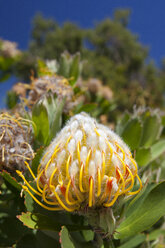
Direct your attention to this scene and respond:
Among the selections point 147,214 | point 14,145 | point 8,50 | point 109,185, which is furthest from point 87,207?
point 8,50

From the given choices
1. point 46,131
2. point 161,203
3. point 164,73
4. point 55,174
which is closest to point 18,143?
point 46,131

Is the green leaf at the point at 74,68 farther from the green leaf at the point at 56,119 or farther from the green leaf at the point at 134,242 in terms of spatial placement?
the green leaf at the point at 134,242

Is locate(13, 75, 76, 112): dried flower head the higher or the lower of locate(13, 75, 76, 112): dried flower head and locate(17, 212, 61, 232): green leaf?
the higher

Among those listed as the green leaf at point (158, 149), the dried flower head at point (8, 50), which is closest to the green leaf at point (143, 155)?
the green leaf at point (158, 149)

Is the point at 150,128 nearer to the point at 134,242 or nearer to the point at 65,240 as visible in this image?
the point at 134,242

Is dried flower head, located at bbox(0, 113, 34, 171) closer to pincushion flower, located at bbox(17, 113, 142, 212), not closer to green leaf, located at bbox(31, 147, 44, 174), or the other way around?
green leaf, located at bbox(31, 147, 44, 174)

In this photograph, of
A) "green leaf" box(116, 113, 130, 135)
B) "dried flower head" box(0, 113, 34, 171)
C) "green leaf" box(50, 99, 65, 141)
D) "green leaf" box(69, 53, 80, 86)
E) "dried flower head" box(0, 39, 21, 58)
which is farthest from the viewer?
"dried flower head" box(0, 39, 21, 58)

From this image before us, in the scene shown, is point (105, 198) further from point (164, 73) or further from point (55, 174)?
point (164, 73)

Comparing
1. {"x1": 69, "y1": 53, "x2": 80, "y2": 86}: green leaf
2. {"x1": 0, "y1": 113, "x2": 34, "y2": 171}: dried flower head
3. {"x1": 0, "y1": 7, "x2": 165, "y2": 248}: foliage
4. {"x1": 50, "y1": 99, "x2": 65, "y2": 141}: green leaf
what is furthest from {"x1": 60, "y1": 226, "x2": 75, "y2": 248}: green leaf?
{"x1": 69, "y1": 53, "x2": 80, "y2": 86}: green leaf
